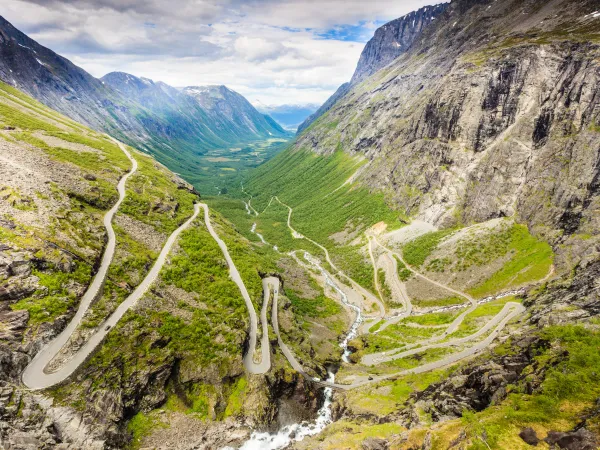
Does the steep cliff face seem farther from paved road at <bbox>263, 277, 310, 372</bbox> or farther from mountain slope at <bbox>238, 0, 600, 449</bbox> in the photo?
paved road at <bbox>263, 277, 310, 372</bbox>

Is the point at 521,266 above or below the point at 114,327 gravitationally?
below

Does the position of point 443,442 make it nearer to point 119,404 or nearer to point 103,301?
point 119,404

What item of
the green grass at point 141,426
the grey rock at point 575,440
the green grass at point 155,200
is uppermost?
the green grass at point 155,200

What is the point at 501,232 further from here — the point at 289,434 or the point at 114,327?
Result: the point at 114,327

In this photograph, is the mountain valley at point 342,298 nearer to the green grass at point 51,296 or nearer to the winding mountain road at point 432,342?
the green grass at point 51,296

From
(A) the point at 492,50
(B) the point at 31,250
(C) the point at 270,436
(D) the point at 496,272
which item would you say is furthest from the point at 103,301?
(A) the point at 492,50

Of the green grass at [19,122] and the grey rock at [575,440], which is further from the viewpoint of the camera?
the green grass at [19,122]

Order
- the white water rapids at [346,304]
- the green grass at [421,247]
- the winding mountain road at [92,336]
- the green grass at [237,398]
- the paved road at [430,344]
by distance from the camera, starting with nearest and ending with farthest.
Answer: the winding mountain road at [92,336] → the green grass at [237,398] → the paved road at [430,344] → the white water rapids at [346,304] → the green grass at [421,247]

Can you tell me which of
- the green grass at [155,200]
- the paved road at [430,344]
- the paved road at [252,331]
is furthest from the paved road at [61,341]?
the paved road at [430,344]

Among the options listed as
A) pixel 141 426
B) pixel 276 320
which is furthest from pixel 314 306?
pixel 141 426
